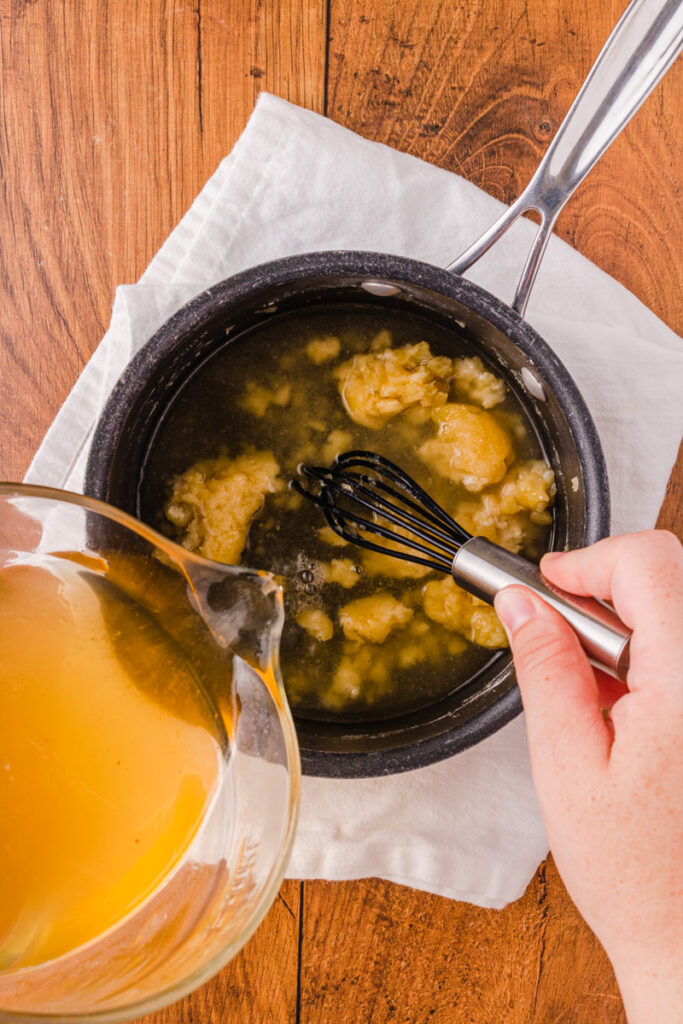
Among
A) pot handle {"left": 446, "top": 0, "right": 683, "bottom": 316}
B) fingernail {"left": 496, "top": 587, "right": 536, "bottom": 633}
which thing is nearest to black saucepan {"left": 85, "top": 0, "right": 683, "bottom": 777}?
pot handle {"left": 446, "top": 0, "right": 683, "bottom": 316}

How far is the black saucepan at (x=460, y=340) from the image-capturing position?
700 mm

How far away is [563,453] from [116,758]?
458 millimetres

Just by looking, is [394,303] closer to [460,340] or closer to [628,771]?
[460,340]

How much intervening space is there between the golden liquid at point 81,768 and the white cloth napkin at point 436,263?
0.70ft

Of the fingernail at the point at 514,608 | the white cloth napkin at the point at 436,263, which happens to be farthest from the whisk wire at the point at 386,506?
the white cloth napkin at the point at 436,263

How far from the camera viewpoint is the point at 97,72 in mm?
869

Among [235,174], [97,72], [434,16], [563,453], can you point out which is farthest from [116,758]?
[434,16]

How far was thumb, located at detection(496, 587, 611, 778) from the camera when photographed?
22.5 inches

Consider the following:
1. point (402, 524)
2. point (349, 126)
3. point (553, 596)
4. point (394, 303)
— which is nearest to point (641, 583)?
point (553, 596)

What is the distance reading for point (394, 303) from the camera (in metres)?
0.77

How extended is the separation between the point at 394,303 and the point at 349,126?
0.24 m

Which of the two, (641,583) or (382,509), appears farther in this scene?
(382,509)

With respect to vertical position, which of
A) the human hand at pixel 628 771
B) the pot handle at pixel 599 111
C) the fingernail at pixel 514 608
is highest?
the pot handle at pixel 599 111

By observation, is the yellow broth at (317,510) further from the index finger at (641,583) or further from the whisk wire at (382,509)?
the index finger at (641,583)
